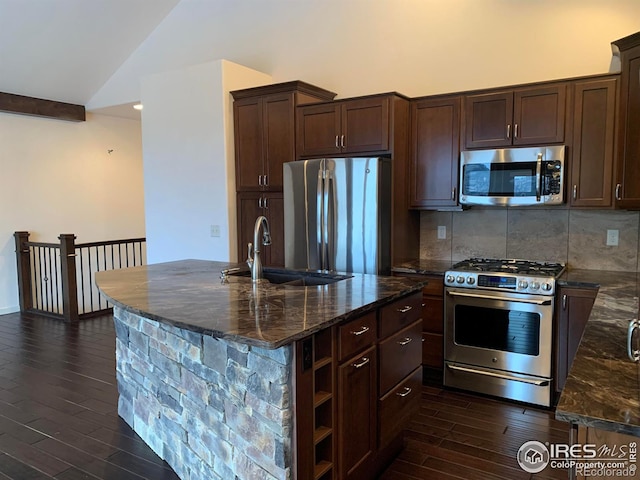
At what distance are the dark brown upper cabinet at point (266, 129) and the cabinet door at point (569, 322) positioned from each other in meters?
2.50

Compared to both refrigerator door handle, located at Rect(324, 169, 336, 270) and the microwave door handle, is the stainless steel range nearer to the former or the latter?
the microwave door handle

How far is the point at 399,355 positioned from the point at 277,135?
2.58 m

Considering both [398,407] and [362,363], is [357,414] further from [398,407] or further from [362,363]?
[398,407]

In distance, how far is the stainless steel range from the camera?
3295mm

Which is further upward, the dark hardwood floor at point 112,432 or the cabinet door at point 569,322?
the cabinet door at point 569,322

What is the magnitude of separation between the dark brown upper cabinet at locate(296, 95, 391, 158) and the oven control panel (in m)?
1.17

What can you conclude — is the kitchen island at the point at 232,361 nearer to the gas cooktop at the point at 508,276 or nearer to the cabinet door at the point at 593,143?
the gas cooktop at the point at 508,276

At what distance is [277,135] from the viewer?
175 inches

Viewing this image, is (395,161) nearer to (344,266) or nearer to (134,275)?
(344,266)

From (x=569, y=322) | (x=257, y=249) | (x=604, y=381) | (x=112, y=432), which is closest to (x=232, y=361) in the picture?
(x=257, y=249)

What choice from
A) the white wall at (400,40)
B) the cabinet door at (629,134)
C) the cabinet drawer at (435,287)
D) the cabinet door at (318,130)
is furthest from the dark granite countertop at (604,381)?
the cabinet door at (318,130)

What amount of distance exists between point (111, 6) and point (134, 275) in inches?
148

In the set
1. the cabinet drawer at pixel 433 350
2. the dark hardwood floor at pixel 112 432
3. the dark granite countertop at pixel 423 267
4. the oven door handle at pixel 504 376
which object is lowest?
the dark hardwood floor at pixel 112 432

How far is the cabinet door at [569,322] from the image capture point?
3.19 m
